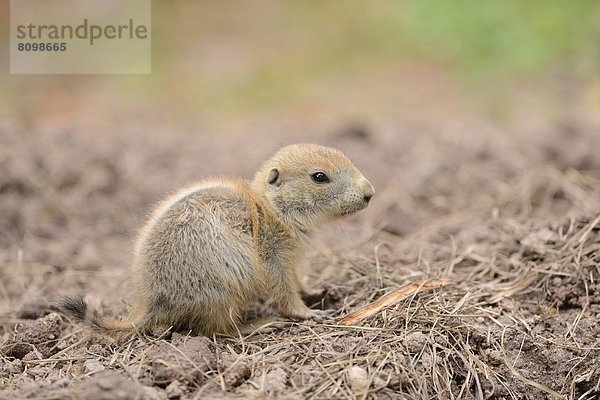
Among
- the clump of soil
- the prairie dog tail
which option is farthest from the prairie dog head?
the clump of soil

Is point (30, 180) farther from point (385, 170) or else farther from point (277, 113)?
point (277, 113)

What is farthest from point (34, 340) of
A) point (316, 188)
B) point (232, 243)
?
point (316, 188)

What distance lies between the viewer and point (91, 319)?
161 inches

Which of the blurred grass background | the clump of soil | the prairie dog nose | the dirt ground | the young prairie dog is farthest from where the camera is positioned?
the blurred grass background

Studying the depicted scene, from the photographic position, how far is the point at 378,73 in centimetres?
1387

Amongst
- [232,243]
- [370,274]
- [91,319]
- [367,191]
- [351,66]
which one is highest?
[351,66]

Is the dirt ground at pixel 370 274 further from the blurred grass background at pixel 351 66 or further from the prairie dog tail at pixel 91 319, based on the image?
the blurred grass background at pixel 351 66

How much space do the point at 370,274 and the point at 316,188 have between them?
0.75 metres

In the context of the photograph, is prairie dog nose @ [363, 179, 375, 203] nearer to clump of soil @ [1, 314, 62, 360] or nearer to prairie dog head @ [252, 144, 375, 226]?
prairie dog head @ [252, 144, 375, 226]

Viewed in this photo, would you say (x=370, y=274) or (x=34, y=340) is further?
(x=370, y=274)

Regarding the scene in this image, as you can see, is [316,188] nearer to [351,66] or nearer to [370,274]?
[370,274]

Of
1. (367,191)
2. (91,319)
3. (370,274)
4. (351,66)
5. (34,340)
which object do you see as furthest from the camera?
(351,66)

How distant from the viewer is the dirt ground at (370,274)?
370cm

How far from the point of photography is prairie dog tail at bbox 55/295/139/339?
13.3 ft
